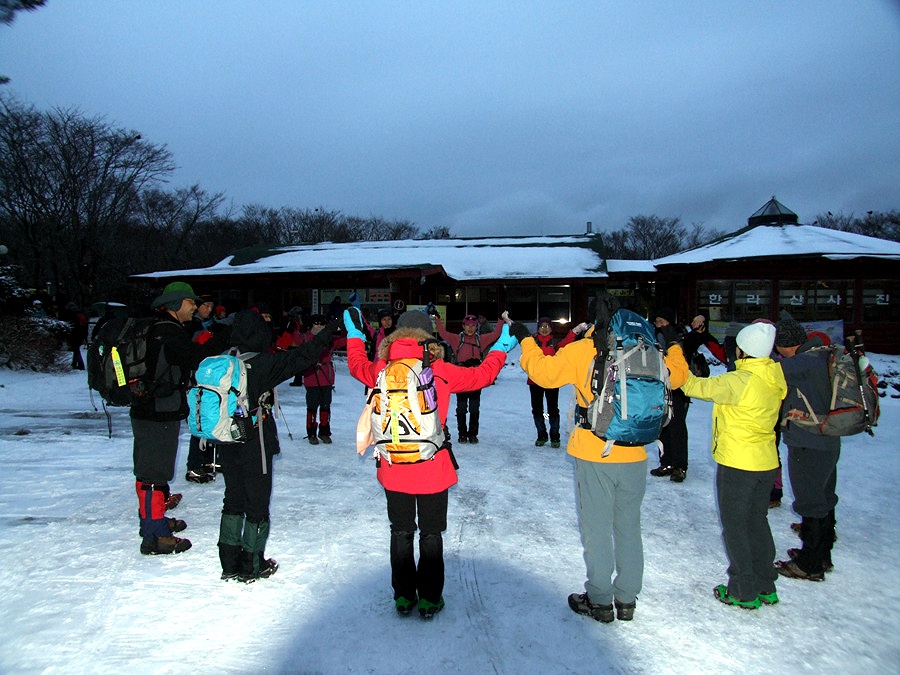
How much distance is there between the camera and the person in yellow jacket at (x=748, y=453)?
10.9 feet

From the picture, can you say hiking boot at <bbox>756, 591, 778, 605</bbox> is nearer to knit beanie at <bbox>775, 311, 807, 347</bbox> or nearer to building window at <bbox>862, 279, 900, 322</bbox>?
knit beanie at <bbox>775, 311, 807, 347</bbox>

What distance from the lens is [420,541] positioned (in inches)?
126

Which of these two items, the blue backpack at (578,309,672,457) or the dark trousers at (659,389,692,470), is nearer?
the blue backpack at (578,309,672,457)

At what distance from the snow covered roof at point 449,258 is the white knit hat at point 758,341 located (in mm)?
14658

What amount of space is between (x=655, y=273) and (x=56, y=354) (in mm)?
19778

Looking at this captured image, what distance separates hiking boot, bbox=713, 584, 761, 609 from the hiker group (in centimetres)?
1

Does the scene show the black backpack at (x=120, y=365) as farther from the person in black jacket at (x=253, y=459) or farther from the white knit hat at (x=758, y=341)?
the white knit hat at (x=758, y=341)

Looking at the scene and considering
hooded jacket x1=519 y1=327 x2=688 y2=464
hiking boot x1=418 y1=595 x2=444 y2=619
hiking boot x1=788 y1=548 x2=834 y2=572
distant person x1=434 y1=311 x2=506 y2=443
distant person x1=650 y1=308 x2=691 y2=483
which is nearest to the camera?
hooded jacket x1=519 y1=327 x2=688 y2=464

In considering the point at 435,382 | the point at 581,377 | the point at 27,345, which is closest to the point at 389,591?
the point at 435,382

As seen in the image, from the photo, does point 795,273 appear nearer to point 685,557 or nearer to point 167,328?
point 685,557

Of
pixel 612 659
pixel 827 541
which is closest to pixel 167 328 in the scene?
pixel 612 659

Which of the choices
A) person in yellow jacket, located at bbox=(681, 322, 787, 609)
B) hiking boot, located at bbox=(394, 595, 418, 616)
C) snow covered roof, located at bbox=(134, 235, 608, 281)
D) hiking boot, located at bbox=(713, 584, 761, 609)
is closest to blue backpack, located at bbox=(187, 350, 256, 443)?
hiking boot, located at bbox=(394, 595, 418, 616)

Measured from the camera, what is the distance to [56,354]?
13172mm

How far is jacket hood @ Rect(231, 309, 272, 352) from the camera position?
3555 millimetres
